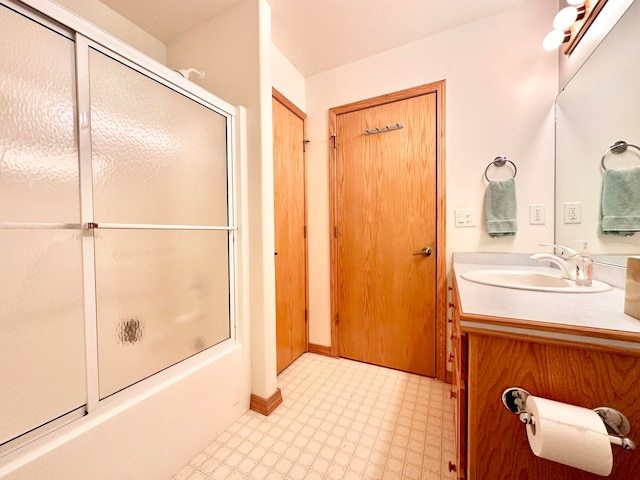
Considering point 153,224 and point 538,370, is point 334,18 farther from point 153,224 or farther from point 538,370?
point 538,370

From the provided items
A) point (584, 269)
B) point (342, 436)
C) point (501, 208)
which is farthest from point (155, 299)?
point (501, 208)

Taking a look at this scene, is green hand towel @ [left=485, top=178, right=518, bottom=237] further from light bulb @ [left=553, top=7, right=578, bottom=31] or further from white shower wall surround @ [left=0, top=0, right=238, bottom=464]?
white shower wall surround @ [left=0, top=0, right=238, bottom=464]

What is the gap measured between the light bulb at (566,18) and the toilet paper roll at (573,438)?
1.77 m

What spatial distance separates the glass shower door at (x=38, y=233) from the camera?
0.74 metres

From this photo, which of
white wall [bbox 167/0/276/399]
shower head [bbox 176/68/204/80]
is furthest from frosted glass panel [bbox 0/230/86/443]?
shower head [bbox 176/68/204/80]

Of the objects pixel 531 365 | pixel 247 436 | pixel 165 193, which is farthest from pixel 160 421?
pixel 531 365

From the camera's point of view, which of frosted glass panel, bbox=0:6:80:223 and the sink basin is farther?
the sink basin

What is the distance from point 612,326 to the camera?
1.83 feet

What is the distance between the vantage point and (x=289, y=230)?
6.32 feet

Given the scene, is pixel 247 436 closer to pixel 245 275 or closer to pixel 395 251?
pixel 245 275

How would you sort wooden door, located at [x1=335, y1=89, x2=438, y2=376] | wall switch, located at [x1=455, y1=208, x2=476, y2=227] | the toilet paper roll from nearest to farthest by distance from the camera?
the toilet paper roll < wall switch, located at [x1=455, y1=208, x2=476, y2=227] < wooden door, located at [x1=335, y1=89, x2=438, y2=376]

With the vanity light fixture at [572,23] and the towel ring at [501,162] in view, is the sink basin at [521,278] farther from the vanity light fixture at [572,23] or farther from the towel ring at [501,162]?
the vanity light fixture at [572,23]

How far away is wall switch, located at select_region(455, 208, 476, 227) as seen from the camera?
1625 mm

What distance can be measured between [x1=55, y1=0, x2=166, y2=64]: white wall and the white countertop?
2172mm
